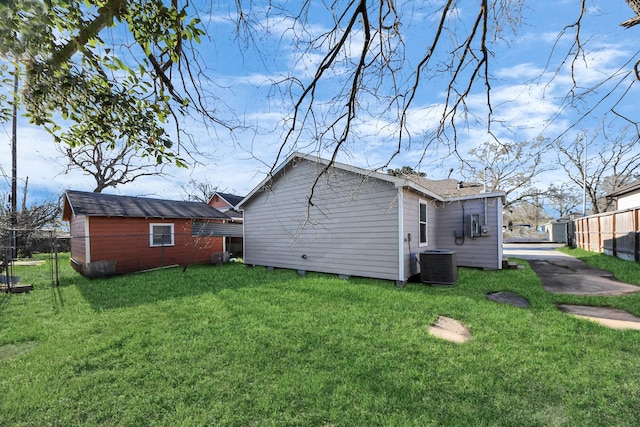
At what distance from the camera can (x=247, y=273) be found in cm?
942

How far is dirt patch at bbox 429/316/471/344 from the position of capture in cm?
380

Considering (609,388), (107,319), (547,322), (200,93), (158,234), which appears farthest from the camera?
(158,234)

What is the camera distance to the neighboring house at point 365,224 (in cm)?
738

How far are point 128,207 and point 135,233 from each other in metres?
1.18

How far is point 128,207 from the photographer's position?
11.3 meters

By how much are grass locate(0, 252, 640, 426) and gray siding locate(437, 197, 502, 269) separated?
3702mm

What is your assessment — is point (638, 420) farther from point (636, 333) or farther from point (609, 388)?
point (636, 333)

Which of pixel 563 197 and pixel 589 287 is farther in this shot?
pixel 563 197

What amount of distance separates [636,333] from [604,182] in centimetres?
3121

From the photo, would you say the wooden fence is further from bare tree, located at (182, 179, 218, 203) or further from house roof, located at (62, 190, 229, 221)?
bare tree, located at (182, 179, 218, 203)

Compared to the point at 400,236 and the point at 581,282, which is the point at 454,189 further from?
the point at 400,236

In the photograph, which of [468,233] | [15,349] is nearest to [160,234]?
[15,349]

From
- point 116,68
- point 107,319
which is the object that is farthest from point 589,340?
point 107,319

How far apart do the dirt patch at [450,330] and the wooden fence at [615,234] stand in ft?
32.5
